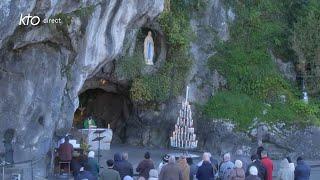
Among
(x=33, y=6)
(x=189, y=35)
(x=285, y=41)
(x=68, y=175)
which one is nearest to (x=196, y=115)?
(x=189, y=35)

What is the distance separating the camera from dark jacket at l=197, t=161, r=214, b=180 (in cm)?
1540

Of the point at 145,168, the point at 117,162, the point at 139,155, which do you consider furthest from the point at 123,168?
the point at 139,155

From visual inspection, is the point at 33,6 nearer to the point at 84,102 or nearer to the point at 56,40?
the point at 56,40

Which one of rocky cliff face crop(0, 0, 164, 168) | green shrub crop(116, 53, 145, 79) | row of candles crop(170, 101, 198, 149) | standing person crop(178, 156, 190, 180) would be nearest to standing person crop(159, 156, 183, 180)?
standing person crop(178, 156, 190, 180)

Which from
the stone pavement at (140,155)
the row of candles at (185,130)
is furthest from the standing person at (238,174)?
the stone pavement at (140,155)

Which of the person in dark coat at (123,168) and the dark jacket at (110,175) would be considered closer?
the dark jacket at (110,175)

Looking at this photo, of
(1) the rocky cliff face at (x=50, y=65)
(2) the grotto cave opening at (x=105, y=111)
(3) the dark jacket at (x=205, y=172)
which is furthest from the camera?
(2) the grotto cave opening at (x=105, y=111)

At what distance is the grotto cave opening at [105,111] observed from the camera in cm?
3127

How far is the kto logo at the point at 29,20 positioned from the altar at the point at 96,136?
9.33 m

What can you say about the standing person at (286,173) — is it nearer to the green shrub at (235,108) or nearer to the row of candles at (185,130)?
the row of candles at (185,130)

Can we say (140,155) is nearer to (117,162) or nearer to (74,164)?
(74,164)

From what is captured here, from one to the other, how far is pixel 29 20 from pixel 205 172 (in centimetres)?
590

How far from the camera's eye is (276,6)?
104 ft

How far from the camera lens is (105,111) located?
107 ft
